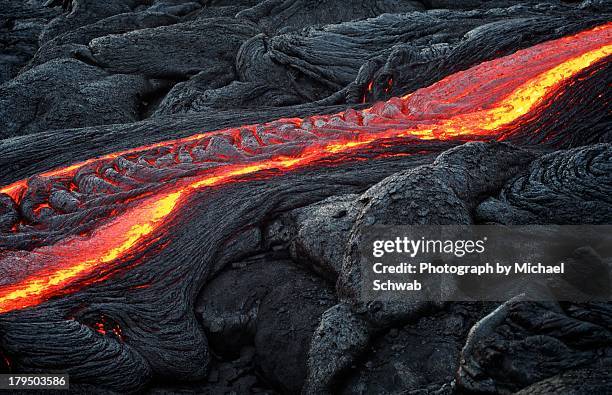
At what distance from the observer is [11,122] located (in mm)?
10602

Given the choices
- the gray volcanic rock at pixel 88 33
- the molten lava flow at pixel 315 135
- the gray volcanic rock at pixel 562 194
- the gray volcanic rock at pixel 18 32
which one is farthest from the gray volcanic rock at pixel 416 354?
the gray volcanic rock at pixel 18 32

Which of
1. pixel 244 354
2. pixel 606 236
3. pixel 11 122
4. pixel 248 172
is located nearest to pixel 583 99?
pixel 606 236

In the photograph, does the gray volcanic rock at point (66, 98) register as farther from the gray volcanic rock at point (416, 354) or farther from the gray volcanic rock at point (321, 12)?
the gray volcanic rock at point (416, 354)

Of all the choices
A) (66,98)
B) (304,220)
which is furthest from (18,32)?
(304,220)

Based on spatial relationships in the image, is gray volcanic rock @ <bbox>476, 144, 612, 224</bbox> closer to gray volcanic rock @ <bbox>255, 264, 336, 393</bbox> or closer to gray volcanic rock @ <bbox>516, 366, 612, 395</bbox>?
gray volcanic rock @ <bbox>255, 264, 336, 393</bbox>

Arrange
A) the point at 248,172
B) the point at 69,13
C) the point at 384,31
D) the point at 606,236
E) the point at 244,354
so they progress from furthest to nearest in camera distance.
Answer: the point at 69,13 → the point at 384,31 → the point at 248,172 → the point at 244,354 → the point at 606,236

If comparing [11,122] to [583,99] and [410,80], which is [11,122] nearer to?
[410,80]

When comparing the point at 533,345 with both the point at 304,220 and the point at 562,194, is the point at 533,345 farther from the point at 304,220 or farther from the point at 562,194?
the point at 304,220

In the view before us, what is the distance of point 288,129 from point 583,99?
444 centimetres

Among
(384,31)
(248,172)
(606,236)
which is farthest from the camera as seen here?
(384,31)
